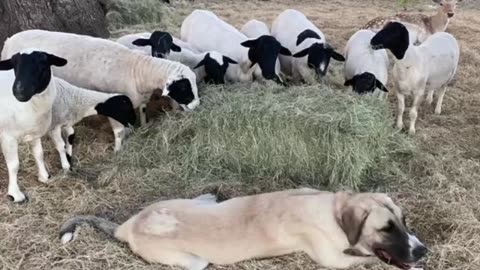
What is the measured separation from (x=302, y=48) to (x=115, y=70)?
2586 mm

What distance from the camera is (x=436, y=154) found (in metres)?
5.67

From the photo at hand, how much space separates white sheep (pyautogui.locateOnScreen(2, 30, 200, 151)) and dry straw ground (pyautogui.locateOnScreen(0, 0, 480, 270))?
1.22 feet

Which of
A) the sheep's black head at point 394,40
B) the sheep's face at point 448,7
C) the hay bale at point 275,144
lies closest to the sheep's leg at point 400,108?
the sheep's black head at point 394,40

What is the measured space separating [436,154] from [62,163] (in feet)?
12.4

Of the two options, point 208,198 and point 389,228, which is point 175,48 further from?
point 389,228

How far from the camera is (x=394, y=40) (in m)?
6.06

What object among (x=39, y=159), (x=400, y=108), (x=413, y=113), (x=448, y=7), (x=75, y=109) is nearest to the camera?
(x=39, y=159)

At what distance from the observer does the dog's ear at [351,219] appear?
3496mm

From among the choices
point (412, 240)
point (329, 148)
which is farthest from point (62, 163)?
point (412, 240)

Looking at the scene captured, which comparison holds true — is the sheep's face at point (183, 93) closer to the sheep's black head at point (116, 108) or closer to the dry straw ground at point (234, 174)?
the dry straw ground at point (234, 174)

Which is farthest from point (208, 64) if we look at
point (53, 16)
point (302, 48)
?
point (53, 16)

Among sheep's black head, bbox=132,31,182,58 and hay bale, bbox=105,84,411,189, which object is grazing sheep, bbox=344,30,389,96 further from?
sheep's black head, bbox=132,31,182,58

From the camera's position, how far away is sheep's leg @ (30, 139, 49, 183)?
5088 mm

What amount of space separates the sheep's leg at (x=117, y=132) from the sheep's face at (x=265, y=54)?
191 cm
